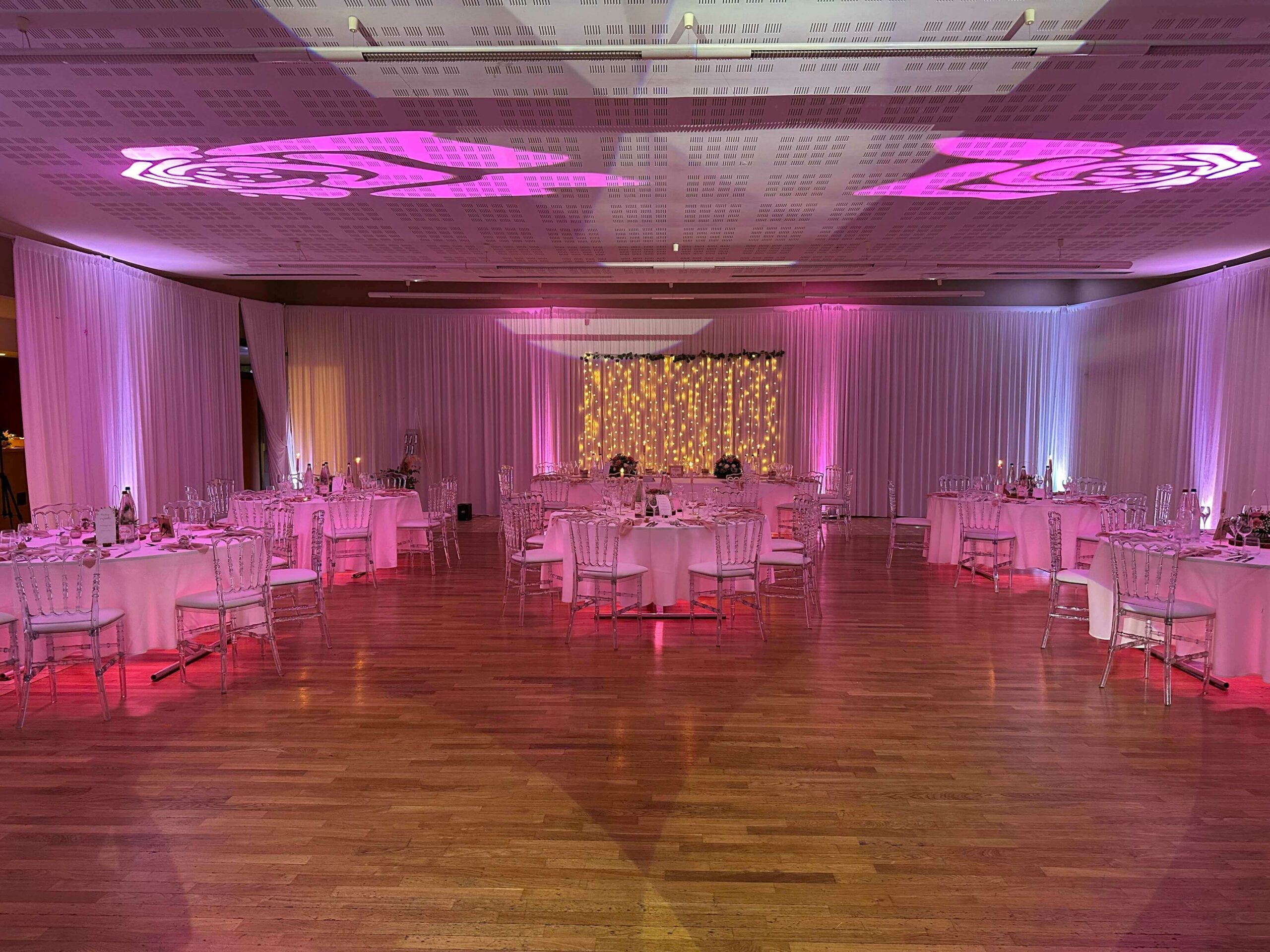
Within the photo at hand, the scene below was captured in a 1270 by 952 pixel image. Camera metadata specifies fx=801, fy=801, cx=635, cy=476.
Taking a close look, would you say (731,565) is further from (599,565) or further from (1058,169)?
(1058,169)

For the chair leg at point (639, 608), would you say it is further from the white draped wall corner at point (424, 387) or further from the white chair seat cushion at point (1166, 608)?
the white draped wall corner at point (424, 387)

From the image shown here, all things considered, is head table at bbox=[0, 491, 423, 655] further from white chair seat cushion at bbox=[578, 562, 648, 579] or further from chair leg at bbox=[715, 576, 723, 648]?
chair leg at bbox=[715, 576, 723, 648]

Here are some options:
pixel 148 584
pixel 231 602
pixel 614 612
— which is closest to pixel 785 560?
pixel 614 612

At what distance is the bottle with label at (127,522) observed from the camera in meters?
5.90

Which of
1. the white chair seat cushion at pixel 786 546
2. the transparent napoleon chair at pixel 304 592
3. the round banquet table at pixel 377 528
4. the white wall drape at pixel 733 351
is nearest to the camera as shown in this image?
the transparent napoleon chair at pixel 304 592

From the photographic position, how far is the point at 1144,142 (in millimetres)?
5676

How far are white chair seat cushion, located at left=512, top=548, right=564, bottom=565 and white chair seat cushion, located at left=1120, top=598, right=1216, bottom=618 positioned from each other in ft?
14.3

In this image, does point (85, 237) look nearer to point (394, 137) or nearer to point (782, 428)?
point (394, 137)

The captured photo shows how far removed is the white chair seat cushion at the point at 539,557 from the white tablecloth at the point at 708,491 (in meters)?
3.74

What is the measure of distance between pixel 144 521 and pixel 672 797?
8.99 m

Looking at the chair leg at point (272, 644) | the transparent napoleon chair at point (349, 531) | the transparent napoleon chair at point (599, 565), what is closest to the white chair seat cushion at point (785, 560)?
the transparent napoleon chair at point (599, 565)

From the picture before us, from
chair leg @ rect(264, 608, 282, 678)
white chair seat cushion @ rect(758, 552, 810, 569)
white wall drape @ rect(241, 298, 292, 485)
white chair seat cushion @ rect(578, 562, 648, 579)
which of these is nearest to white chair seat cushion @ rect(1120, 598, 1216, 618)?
white chair seat cushion @ rect(758, 552, 810, 569)

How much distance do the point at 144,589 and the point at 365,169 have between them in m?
3.52

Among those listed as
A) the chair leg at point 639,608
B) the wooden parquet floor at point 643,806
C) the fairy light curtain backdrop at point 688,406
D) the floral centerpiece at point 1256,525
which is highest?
the fairy light curtain backdrop at point 688,406
